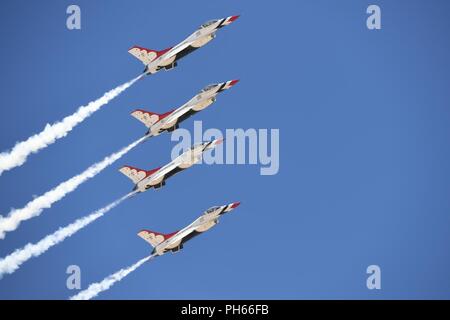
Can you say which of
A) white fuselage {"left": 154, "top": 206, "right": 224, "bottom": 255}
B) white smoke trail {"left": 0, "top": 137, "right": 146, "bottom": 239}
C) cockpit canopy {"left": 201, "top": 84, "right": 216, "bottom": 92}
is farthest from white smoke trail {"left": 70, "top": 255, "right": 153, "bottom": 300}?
cockpit canopy {"left": 201, "top": 84, "right": 216, "bottom": 92}

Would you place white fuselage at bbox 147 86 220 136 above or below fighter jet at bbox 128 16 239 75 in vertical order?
below

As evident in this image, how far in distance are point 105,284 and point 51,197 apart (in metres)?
3.97

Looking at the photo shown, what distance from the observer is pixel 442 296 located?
74000 mm

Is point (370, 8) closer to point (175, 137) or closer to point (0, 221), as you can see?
point (175, 137)

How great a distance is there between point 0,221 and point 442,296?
19529 mm

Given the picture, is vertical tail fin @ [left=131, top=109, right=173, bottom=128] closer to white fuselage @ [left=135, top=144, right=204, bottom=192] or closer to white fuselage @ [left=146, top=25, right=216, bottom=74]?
white fuselage @ [left=146, top=25, right=216, bottom=74]

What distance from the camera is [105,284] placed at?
67000mm

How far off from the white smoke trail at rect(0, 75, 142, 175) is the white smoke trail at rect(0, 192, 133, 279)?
11.1 ft

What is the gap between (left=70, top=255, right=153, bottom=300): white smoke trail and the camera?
66125mm

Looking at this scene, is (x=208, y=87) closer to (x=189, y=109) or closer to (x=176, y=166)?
(x=189, y=109)

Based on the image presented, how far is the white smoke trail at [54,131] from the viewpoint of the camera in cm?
6844

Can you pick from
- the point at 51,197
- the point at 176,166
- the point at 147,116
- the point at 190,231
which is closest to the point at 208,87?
the point at 147,116

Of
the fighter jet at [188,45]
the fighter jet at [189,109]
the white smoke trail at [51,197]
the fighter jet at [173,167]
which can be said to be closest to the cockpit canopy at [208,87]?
the fighter jet at [189,109]
